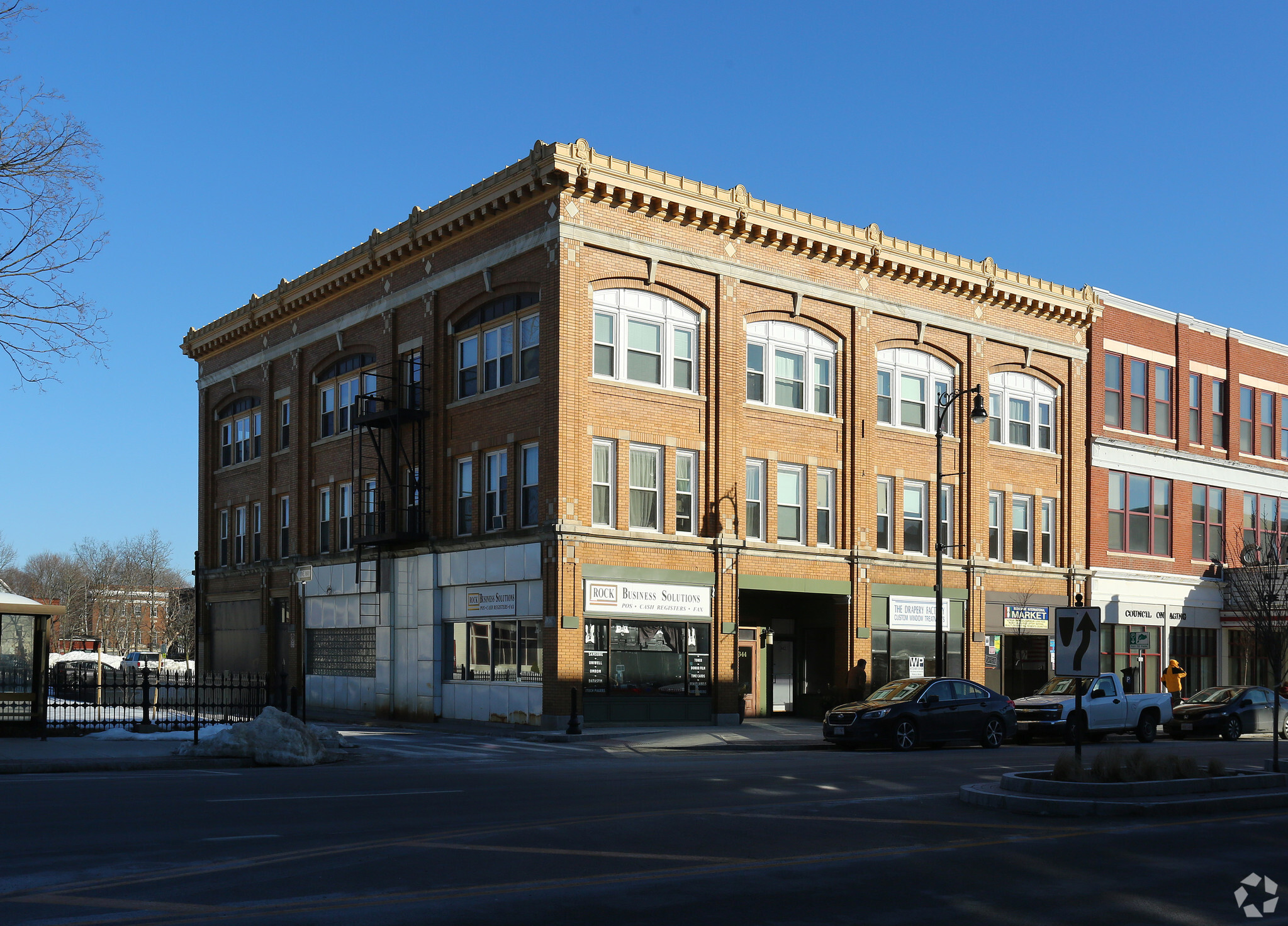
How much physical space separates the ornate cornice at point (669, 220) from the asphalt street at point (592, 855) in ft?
56.3

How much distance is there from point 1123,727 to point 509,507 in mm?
15651

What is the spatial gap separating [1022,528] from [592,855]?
3289 cm

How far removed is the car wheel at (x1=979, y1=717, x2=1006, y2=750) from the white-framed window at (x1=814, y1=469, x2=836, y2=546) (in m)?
9.34

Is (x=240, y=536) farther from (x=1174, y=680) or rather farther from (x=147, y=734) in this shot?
(x=1174, y=680)

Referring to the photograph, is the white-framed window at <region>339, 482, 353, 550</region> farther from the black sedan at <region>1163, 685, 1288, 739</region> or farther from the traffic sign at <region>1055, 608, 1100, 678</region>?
the traffic sign at <region>1055, 608, 1100, 678</region>

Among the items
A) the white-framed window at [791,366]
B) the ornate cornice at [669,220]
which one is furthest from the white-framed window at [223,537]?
the white-framed window at [791,366]

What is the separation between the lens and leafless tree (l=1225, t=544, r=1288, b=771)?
3127cm

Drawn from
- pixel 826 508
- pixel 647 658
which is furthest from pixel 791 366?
pixel 647 658

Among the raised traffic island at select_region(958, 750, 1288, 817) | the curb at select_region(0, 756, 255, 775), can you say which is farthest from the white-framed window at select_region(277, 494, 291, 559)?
the raised traffic island at select_region(958, 750, 1288, 817)

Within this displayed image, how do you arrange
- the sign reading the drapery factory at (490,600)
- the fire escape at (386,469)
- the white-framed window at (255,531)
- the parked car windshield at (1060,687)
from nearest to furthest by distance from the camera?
the parked car windshield at (1060,687)
the sign reading the drapery factory at (490,600)
the fire escape at (386,469)
the white-framed window at (255,531)

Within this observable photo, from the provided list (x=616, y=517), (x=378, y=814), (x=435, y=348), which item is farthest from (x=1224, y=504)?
(x=378, y=814)

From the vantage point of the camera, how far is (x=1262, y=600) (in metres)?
35.9

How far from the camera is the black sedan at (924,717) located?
2653cm

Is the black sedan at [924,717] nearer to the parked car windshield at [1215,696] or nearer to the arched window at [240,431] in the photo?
the parked car windshield at [1215,696]
